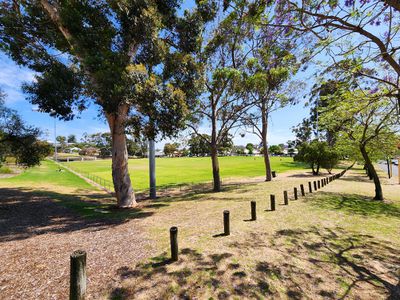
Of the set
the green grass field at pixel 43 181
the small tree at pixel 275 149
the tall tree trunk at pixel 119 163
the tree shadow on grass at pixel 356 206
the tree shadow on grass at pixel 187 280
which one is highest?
Answer: the small tree at pixel 275 149

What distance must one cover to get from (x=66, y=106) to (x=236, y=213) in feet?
31.0

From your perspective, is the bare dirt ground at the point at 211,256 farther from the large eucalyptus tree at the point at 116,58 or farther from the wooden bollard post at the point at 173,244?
the large eucalyptus tree at the point at 116,58

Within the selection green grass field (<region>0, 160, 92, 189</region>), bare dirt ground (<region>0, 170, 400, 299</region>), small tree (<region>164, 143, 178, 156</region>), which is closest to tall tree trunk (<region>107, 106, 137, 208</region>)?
bare dirt ground (<region>0, 170, 400, 299</region>)

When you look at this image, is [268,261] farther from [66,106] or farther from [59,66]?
[59,66]

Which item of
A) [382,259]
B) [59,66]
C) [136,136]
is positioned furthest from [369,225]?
[59,66]

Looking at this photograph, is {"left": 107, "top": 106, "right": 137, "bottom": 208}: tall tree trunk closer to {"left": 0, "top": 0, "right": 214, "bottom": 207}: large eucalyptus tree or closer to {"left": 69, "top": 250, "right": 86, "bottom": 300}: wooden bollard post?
{"left": 0, "top": 0, "right": 214, "bottom": 207}: large eucalyptus tree

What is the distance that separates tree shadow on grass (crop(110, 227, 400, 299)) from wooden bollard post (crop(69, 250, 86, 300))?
0.58 m

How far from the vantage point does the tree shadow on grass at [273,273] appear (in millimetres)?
3984

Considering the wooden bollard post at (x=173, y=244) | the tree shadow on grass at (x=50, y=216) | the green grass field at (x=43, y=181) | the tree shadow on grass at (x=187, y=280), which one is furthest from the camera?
the green grass field at (x=43, y=181)

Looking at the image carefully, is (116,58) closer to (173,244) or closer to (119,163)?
(119,163)

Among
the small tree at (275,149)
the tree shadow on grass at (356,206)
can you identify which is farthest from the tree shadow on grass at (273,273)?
Answer: the small tree at (275,149)

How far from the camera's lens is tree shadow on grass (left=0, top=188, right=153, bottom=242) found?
24.5 feet

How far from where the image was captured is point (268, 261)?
5.08 metres

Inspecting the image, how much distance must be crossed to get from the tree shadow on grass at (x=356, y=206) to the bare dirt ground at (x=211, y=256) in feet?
1.48
